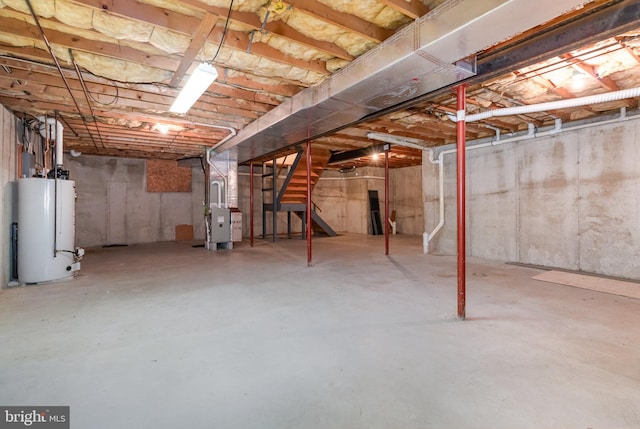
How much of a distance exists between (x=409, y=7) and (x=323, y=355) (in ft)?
7.80

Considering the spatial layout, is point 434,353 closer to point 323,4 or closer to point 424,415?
point 424,415

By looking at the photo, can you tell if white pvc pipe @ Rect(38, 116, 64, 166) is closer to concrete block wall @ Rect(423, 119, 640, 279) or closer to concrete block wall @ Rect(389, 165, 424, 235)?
concrete block wall @ Rect(423, 119, 640, 279)

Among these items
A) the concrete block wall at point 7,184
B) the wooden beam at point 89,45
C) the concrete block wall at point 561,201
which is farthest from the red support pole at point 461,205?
the concrete block wall at point 7,184

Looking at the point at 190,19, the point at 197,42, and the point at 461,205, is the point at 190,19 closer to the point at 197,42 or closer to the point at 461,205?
the point at 197,42

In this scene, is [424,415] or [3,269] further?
[3,269]

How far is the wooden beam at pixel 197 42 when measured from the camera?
217cm

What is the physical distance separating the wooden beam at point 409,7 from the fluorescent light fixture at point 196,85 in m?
1.54

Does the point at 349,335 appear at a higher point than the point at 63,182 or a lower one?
lower

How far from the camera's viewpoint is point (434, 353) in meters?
2.02

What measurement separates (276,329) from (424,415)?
1.29m

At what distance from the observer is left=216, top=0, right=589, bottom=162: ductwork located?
5.78ft

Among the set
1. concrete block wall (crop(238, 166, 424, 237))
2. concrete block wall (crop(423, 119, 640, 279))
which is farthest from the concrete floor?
concrete block wall (crop(238, 166, 424, 237))

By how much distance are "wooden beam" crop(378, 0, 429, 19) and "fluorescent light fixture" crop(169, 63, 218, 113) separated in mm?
1544

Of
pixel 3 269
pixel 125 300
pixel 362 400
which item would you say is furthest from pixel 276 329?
pixel 3 269
